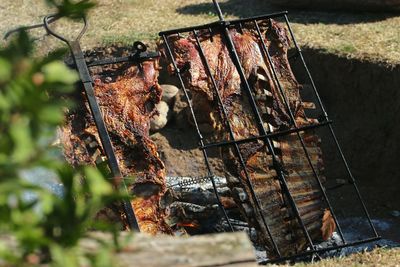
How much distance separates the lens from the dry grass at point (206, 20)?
10.9 meters

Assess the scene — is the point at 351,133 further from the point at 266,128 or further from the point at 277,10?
the point at 277,10

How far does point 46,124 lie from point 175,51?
20.0 ft

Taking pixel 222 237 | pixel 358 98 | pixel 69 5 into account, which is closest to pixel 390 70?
pixel 358 98

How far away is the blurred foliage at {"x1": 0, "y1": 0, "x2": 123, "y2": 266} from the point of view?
1598mm

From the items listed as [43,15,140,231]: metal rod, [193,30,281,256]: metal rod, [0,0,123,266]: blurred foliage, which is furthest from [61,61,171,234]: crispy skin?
[0,0,123,266]: blurred foliage

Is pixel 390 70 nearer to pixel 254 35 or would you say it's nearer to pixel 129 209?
pixel 254 35

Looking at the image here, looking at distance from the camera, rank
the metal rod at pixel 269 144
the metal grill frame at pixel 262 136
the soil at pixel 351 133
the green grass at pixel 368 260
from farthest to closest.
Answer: the soil at pixel 351 133 → the metal rod at pixel 269 144 → the metal grill frame at pixel 262 136 → the green grass at pixel 368 260

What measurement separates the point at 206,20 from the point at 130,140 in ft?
18.1

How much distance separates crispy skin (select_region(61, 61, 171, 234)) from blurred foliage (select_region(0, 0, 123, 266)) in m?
5.34

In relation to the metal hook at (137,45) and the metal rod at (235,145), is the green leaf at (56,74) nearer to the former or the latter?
the metal rod at (235,145)

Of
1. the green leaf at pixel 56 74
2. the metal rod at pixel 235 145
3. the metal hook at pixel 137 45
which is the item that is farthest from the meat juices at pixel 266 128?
the green leaf at pixel 56 74

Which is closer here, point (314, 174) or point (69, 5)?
point (69, 5)

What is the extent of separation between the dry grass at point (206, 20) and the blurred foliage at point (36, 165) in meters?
8.72

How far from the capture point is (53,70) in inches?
64.7
